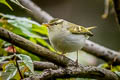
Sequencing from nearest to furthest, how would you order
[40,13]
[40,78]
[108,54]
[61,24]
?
1. [40,78]
2. [61,24]
3. [108,54]
4. [40,13]

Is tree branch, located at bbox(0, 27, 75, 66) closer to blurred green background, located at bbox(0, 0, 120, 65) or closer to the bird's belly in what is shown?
the bird's belly

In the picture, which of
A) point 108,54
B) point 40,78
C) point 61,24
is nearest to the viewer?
point 40,78

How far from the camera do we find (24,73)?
4.39ft

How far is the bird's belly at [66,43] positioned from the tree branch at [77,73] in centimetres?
39

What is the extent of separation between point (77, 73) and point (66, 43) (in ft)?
1.56

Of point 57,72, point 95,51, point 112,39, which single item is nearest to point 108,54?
point 95,51

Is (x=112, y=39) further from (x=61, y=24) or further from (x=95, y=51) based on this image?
(x=61, y=24)

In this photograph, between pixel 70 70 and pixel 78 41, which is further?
pixel 78 41

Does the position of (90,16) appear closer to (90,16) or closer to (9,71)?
(90,16)

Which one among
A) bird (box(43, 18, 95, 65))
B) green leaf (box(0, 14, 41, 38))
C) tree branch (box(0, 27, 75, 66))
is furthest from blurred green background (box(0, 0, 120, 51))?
tree branch (box(0, 27, 75, 66))

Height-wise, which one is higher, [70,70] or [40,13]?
[40,13]

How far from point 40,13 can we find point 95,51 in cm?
57

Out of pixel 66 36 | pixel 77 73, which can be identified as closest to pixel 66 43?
pixel 66 36

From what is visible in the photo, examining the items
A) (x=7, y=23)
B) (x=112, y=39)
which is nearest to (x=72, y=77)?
(x=7, y=23)
